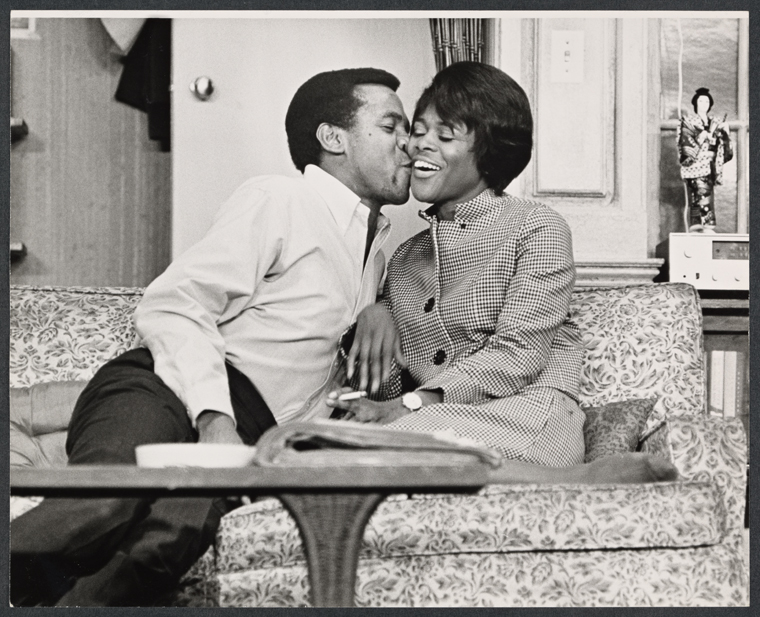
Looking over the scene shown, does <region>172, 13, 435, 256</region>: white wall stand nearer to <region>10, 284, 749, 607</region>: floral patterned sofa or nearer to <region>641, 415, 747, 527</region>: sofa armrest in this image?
<region>641, 415, 747, 527</region>: sofa armrest

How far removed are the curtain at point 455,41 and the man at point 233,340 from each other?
78 centimetres

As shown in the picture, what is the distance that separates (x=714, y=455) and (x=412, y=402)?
604 mm

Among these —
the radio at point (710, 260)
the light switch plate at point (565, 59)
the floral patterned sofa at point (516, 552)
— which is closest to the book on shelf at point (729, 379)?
the radio at point (710, 260)

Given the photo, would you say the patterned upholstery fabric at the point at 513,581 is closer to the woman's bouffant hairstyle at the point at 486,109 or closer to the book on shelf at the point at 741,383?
the woman's bouffant hairstyle at the point at 486,109

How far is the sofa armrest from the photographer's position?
76.3 inches

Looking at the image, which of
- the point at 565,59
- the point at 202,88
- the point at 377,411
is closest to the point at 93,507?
the point at 377,411

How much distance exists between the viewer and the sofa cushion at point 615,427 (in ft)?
7.13

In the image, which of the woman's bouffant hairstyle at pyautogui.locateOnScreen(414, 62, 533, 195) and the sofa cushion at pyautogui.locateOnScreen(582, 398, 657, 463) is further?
the woman's bouffant hairstyle at pyautogui.locateOnScreen(414, 62, 533, 195)

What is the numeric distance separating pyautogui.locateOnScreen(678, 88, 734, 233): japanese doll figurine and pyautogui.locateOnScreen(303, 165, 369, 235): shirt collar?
58.6 inches

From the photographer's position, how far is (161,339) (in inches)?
79.6

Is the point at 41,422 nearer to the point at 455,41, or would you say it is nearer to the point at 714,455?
the point at 714,455

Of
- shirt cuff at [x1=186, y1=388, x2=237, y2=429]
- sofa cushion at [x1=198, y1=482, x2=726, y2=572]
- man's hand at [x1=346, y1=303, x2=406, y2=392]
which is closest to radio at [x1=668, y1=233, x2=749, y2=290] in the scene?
man's hand at [x1=346, y1=303, x2=406, y2=392]

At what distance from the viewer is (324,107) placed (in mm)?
2693

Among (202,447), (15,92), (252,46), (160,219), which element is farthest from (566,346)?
(15,92)
